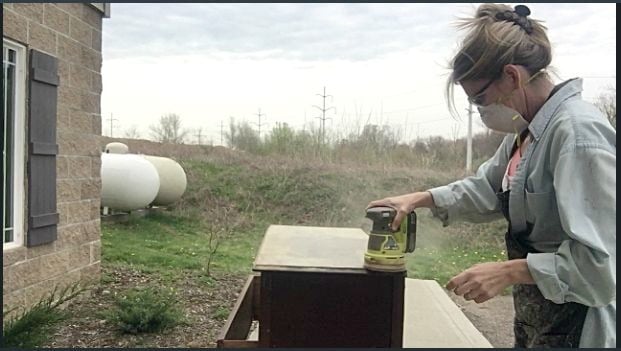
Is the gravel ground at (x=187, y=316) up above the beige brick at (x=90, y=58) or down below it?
below

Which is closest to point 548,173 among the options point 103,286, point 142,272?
point 103,286

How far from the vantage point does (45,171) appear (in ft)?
9.10

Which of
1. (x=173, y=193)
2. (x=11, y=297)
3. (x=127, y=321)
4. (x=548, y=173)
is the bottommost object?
(x=127, y=321)

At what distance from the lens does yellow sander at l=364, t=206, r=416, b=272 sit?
972mm

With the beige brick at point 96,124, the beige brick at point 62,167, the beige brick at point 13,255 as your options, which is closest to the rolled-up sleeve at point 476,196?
the beige brick at point 13,255

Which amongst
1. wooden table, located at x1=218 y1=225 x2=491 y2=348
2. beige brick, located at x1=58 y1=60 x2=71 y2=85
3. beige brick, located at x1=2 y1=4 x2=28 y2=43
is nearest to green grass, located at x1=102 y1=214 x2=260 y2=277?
beige brick, located at x1=58 y1=60 x2=71 y2=85

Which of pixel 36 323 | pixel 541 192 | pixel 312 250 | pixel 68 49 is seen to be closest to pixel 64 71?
pixel 68 49

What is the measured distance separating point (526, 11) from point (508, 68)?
5.0 inches

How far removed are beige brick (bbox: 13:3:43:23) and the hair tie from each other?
2.34m

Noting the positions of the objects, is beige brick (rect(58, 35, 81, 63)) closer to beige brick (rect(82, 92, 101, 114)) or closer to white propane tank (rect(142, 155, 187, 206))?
beige brick (rect(82, 92, 101, 114))

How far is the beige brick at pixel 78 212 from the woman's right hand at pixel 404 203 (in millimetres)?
2490

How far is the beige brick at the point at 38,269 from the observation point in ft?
8.45

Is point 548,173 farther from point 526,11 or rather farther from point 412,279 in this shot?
point 412,279

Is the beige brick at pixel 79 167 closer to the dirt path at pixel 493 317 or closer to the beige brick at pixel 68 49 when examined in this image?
the beige brick at pixel 68 49
